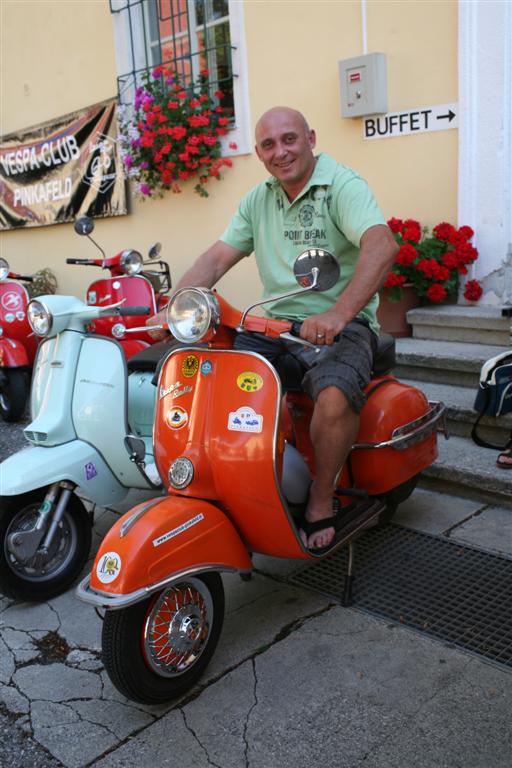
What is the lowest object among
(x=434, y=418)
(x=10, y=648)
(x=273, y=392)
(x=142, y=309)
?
(x=10, y=648)

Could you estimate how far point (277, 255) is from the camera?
2941mm

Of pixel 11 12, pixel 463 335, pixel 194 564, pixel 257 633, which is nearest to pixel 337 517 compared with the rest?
pixel 257 633

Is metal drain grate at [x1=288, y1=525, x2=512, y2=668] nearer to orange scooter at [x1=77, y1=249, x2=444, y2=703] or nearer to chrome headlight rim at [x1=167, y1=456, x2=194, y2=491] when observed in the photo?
orange scooter at [x1=77, y1=249, x2=444, y2=703]

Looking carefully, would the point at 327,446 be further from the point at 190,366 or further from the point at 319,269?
the point at 319,269

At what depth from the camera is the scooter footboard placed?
207 centimetres

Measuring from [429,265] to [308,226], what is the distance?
6.17 feet

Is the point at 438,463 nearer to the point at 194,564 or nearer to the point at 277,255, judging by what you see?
the point at 277,255

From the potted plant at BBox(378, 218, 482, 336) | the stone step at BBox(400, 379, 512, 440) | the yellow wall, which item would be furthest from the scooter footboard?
the yellow wall

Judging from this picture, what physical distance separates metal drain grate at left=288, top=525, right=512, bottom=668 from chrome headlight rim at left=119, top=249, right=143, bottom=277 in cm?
279

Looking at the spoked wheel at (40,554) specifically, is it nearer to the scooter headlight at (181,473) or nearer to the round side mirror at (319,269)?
the scooter headlight at (181,473)

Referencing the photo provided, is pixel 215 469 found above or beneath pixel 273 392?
beneath

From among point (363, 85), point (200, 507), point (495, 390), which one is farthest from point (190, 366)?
point (363, 85)

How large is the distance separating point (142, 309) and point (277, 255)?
681 millimetres

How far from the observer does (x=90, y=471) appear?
2979 mm
